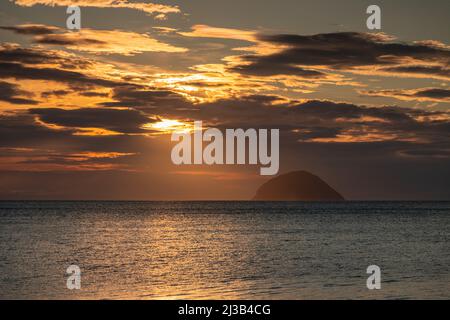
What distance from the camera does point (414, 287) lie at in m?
36.5

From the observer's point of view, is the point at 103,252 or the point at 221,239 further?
the point at 221,239

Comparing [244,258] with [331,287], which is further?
[244,258]
